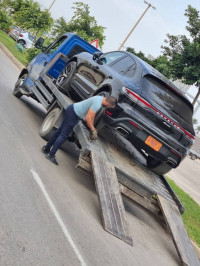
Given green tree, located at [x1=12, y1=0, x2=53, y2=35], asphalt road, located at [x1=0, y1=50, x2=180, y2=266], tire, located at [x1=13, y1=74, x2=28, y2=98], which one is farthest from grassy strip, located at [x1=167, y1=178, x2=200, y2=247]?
green tree, located at [x1=12, y1=0, x2=53, y2=35]

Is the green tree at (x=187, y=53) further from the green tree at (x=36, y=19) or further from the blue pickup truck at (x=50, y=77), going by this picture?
the green tree at (x=36, y=19)

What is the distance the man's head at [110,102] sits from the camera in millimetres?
6320

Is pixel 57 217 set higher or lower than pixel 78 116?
lower

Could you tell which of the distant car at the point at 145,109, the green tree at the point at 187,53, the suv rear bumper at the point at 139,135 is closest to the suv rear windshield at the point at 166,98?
the distant car at the point at 145,109

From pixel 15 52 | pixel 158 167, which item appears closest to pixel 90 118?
pixel 158 167

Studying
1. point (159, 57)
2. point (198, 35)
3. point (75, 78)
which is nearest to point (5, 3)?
point (159, 57)

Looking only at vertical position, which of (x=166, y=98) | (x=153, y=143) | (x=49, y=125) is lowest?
(x=49, y=125)

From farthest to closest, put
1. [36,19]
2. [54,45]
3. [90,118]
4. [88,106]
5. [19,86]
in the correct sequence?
1. [36,19]
2. [19,86]
3. [54,45]
4. [88,106]
5. [90,118]

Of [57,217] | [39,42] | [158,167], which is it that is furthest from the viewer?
[39,42]

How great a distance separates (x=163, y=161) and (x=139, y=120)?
0.97 metres

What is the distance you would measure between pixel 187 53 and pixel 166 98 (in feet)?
37.8

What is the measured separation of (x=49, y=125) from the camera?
8.04 m

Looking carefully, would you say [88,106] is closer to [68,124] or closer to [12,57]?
[68,124]

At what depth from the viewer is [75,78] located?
8.30 meters
